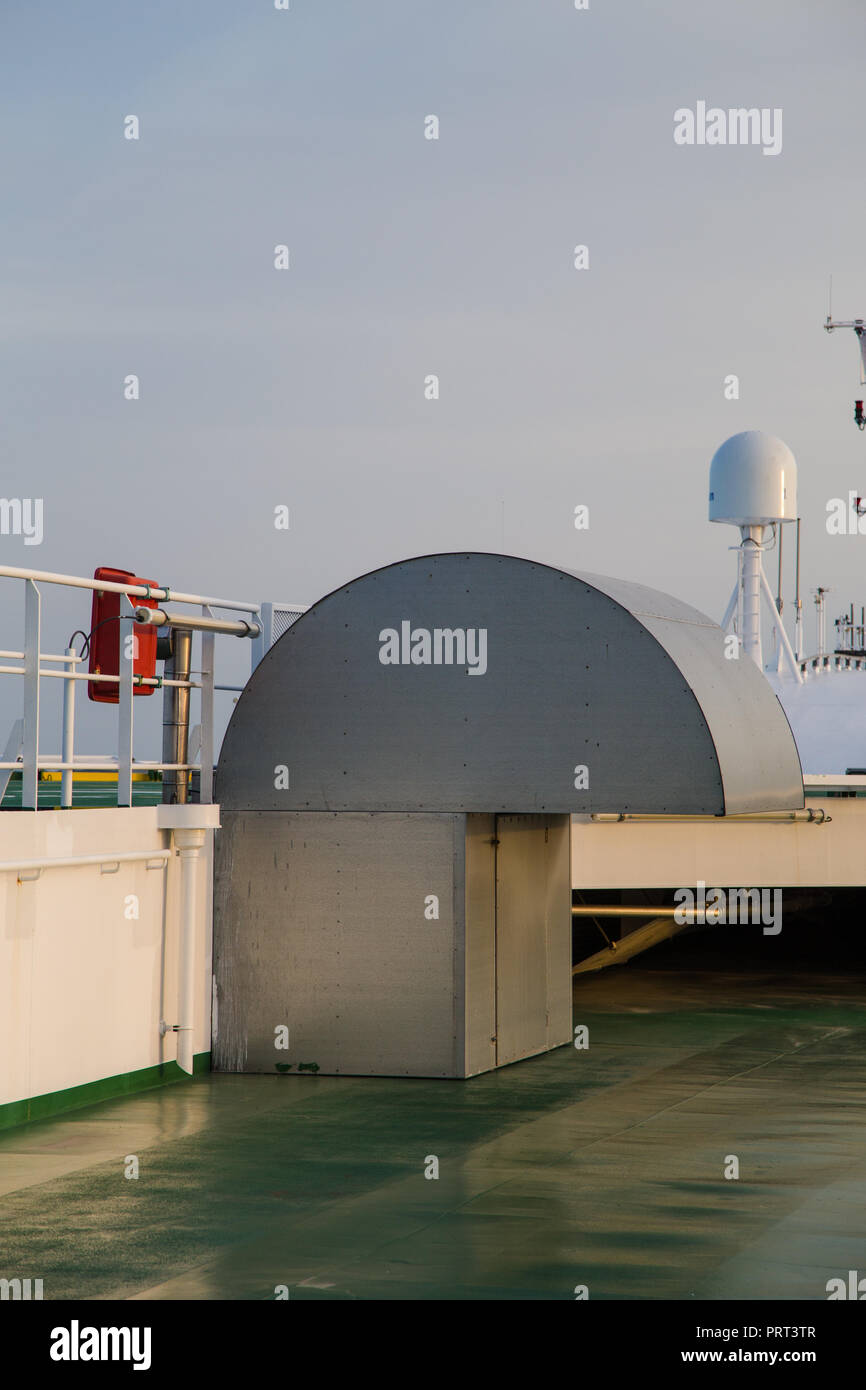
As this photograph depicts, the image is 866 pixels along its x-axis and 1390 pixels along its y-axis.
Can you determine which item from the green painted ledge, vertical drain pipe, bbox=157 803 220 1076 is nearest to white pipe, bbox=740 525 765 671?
vertical drain pipe, bbox=157 803 220 1076

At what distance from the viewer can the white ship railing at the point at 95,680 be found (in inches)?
461

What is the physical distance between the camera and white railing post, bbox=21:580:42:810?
11.6 meters

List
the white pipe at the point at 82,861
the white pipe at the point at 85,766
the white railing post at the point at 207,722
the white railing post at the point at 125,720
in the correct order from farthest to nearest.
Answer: the white railing post at the point at 207,722 → the white railing post at the point at 125,720 → the white pipe at the point at 85,766 → the white pipe at the point at 82,861

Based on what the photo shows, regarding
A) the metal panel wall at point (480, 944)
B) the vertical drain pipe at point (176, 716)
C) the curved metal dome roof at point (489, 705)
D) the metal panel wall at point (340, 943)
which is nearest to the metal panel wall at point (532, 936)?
the metal panel wall at point (480, 944)

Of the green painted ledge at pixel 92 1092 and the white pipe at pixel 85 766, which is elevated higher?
the white pipe at pixel 85 766

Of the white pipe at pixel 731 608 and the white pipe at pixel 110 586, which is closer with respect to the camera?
the white pipe at pixel 110 586

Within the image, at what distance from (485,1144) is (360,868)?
3491 mm

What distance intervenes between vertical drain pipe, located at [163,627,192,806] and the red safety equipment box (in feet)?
0.75

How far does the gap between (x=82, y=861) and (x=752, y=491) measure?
30.9 metres

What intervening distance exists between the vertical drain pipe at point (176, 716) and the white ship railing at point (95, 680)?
10 cm

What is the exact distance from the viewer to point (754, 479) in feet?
133

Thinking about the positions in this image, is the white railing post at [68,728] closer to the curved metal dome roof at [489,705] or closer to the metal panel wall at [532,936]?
the curved metal dome roof at [489,705]

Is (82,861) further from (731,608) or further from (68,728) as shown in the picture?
(731,608)

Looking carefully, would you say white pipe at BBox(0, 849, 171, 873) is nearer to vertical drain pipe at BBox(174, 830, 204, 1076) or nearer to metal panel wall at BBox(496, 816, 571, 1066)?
vertical drain pipe at BBox(174, 830, 204, 1076)
